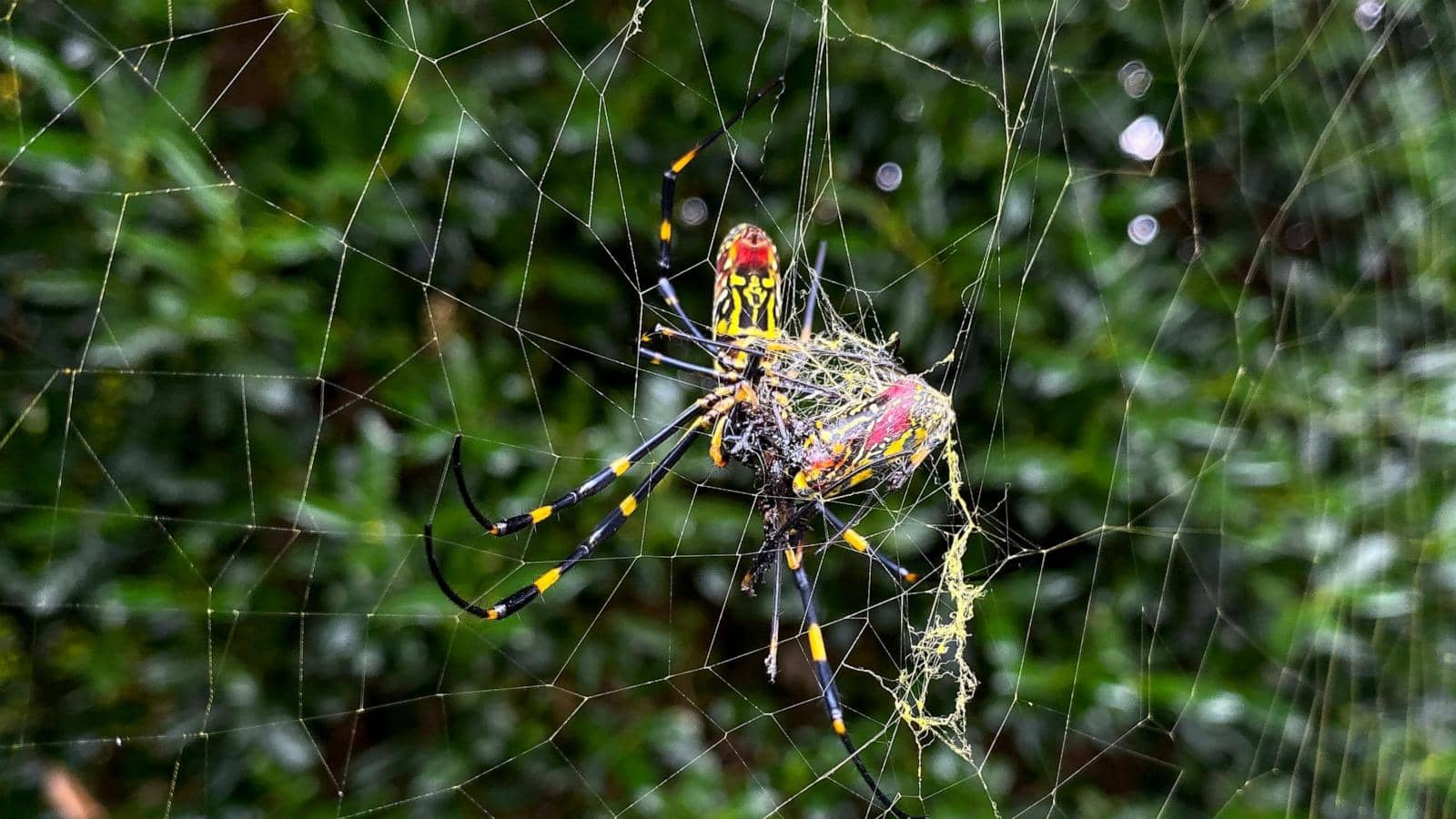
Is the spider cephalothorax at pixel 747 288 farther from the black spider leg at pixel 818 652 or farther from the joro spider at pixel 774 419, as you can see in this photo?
the black spider leg at pixel 818 652

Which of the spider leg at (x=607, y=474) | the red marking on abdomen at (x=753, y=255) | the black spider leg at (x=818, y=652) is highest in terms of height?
the red marking on abdomen at (x=753, y=255)

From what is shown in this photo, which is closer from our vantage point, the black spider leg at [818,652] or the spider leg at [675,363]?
the spider leg at [675,363]

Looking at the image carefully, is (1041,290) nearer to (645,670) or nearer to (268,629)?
(645,670)

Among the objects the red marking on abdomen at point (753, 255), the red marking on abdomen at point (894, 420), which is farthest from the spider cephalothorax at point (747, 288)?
the red marking on abdomen at point (894, 420)

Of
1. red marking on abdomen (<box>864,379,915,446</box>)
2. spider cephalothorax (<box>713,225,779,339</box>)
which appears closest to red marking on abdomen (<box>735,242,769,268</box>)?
spider cephalothorax (<box>713,225,779,339</box>)

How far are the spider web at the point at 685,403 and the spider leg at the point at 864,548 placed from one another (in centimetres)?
2

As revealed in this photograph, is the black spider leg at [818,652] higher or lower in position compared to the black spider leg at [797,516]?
lower

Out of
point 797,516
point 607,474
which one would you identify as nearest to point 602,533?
point 607,474

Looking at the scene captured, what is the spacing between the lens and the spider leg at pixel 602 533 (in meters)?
0.55

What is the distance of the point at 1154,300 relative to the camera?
0.93 meters

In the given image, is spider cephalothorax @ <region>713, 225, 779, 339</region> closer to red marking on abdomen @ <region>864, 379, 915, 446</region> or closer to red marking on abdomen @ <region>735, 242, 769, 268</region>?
red marking on abdomen @ <region>735, 242, 769, 268</region>

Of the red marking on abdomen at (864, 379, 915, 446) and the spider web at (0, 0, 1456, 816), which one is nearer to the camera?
the red marking on abdomen at (864, 379, 915, 446)

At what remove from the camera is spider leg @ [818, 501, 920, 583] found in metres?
0.63

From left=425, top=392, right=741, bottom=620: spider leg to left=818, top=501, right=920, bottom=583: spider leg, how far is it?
0.12 meters
